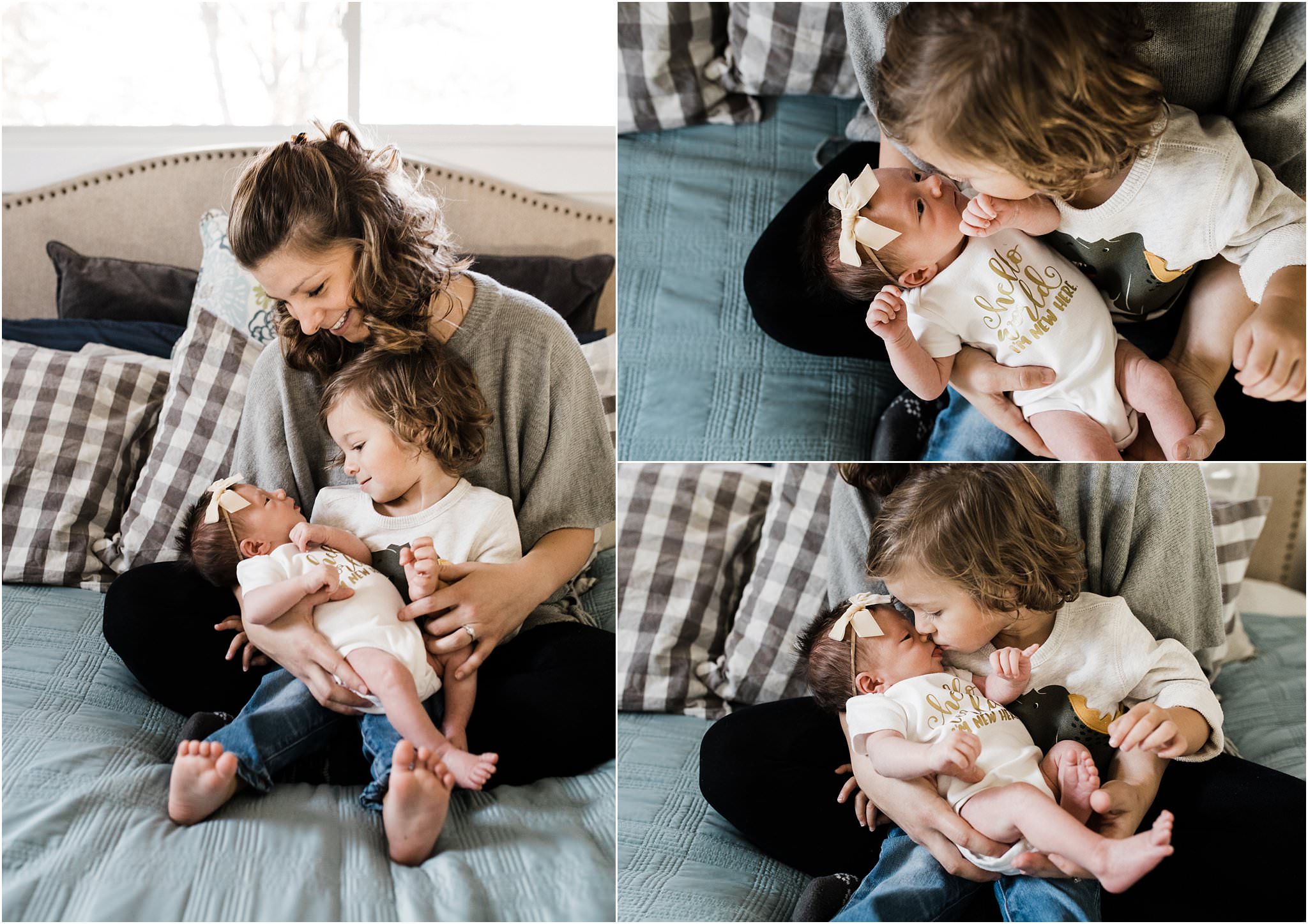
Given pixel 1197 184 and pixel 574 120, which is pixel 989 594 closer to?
pixel 1197 184

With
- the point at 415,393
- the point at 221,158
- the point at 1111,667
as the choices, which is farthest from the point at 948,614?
A: the point at 221,158

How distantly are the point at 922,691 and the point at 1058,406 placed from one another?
12.4 inches

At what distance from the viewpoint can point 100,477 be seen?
3.82ft

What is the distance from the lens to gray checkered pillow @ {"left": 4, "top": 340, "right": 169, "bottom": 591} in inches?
44.9

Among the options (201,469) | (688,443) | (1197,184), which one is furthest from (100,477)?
(1197,184)

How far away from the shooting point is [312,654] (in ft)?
3.25

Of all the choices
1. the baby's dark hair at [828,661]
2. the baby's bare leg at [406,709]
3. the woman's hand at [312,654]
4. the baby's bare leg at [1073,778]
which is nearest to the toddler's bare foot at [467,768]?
the baby's bare leg at [406,709]

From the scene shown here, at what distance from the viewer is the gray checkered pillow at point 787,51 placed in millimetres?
966

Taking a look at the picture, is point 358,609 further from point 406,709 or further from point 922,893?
point 922,893

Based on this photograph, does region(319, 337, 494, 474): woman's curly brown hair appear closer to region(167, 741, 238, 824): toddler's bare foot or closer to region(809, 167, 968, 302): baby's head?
region(167, 741, 238, 824): toddler's bare foot

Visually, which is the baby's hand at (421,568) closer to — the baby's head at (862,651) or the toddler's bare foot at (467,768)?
the toddler's bare foot at (467,768)

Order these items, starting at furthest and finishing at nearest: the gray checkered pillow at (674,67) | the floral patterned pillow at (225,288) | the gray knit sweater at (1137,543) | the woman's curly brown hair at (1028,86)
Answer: the floral patterned pillow at (225,288)
the gray checkered pillow at (674,67)
the gray knit sweater at (1137,543)
the woman's curly brown hair at (1028,86)

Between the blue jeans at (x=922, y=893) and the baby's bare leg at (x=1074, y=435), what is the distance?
1.40ft

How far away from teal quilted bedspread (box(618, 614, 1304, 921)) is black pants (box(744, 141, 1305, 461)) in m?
0.28
